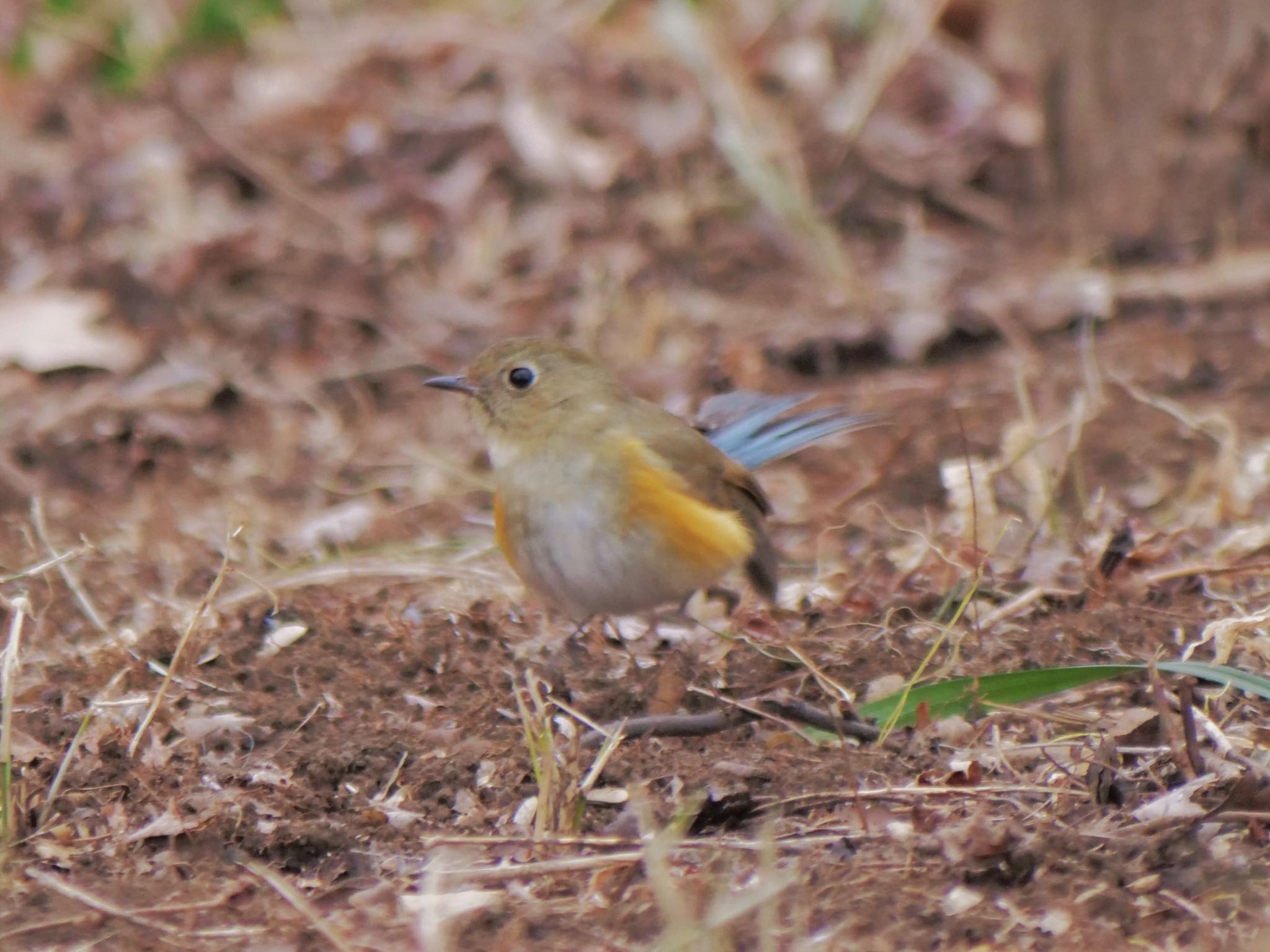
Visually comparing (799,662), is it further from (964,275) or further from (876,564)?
(964,275)

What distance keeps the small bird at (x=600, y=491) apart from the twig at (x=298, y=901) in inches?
45.7

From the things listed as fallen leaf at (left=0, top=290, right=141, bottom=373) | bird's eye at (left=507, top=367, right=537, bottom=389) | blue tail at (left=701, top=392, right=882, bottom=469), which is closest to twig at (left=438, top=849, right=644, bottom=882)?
bird's eye at (left=507, top=367, right=537, bottom=389)

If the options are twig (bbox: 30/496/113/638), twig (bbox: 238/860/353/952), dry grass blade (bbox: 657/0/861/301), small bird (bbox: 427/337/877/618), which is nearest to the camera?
twig (bbox: 238/860/353/952)

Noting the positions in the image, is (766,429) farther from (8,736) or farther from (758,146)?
(758,146)

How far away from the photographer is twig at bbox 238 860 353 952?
2.88m

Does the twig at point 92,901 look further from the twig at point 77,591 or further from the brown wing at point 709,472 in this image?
the brown wing at point 709,472

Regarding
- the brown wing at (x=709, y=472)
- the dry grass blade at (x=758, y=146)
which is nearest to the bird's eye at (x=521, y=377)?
the brown wing at (x=709, y=472)

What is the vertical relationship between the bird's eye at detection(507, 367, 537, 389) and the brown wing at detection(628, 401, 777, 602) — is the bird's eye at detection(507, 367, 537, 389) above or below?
above

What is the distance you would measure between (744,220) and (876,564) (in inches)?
142

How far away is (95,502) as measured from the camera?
5910mm

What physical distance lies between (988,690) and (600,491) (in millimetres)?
1146

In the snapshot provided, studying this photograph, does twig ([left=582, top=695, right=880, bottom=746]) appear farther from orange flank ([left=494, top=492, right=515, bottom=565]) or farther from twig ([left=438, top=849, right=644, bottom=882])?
orange flank ([left=494, top=492, right=515, bottom=565])

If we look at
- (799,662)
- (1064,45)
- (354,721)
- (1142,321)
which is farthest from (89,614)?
(1064,45)

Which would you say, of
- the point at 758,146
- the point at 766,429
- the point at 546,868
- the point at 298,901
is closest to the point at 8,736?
the point at 298,901
